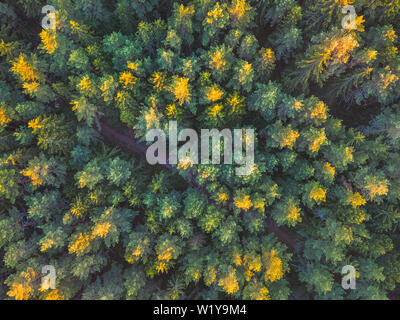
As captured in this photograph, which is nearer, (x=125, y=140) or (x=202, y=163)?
(x=202, y=163)

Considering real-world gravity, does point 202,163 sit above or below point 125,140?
below

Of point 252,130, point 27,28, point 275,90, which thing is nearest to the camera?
point 275,90

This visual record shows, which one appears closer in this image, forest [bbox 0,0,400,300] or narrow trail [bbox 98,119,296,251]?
forest [bbox 0,0,400,300]

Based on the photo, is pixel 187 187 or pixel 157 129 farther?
pixel 187 187

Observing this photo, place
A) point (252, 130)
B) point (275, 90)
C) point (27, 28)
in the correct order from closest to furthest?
point (275, 90)
point (252, 130)
point (27, 28)

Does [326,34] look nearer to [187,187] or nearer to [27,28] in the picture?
[187,187]

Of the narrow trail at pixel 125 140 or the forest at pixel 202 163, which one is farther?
the narrow trail at pixel 125 140
